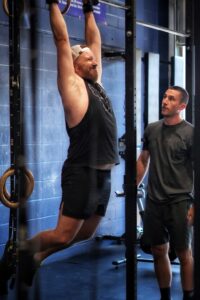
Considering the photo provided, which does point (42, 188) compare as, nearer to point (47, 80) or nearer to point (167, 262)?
point (47, 80)

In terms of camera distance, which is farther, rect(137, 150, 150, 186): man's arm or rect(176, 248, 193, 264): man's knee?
rect(137, 150, 150, 186): man's arm

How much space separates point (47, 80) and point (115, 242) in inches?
78.0

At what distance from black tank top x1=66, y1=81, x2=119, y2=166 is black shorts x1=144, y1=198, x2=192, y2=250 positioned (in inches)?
27.1

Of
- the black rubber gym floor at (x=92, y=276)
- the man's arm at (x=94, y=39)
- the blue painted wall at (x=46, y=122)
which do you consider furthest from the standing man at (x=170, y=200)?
the blue painted wall at (x=46, y=122)

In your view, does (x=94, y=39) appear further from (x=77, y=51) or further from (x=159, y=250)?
(x=159, y=250)

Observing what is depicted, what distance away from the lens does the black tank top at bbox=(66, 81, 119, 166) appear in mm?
3143

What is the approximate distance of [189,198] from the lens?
3699mm

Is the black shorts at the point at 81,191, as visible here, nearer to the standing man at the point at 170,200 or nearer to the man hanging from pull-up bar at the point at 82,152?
the man hanging from pull-up bar at the point at 82,152

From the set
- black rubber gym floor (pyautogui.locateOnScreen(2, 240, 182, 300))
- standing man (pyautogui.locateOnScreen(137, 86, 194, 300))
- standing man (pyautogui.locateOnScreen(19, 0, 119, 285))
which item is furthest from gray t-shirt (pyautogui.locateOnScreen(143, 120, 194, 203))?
black rubber gym floor (pyautogui.locateOnScreen(2, 240, 182, 300))

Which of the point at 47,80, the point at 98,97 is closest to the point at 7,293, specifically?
the point at 98,97

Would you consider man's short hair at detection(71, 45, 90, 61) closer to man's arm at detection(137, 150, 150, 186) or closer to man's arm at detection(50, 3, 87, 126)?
man's arm at detection(50, 3, 87, 126)

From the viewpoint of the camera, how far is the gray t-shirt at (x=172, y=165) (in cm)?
371

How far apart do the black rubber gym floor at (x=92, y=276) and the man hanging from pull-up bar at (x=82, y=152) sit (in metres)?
0.67

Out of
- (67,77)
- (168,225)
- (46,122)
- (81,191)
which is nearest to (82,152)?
(81,191)
